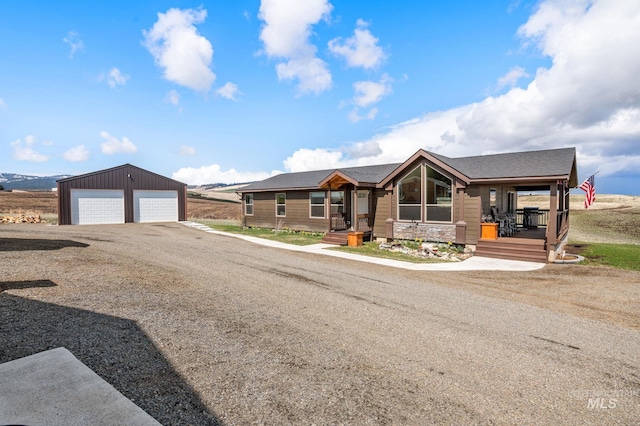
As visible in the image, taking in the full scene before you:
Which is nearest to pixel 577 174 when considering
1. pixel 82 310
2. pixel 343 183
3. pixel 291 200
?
pixel 343 183

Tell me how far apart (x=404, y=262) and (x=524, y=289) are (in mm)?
4182

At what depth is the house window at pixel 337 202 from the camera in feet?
63.6

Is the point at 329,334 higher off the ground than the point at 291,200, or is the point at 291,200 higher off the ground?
the point at 291,200

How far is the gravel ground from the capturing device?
3428 millimetres

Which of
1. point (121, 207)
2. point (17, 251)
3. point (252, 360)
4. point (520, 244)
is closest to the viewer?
point (252, 360)

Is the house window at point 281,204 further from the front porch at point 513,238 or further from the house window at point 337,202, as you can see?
the front porch at point 513,238

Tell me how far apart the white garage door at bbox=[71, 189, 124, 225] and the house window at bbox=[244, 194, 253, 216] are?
9454 mm

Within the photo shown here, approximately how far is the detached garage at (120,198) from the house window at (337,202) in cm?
1509

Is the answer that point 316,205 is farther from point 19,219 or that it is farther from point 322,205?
point 19,219

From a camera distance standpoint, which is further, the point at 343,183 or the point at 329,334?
the point at 343,183

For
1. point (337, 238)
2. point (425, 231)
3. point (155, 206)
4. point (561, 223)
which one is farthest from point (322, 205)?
point (155, 206)

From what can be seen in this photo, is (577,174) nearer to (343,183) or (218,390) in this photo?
(343,183)

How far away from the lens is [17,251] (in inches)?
399

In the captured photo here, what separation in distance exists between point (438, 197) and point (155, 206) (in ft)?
71.8
